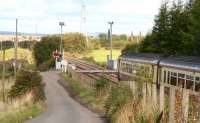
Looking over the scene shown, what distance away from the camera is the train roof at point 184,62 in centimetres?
2478

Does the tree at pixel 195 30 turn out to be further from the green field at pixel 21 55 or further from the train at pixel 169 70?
the green field at pixel 21 55

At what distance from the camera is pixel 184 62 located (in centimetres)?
2683

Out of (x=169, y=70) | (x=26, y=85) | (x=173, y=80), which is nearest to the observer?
(x=173, y=80)

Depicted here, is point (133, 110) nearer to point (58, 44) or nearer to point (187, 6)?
point (187, 6)

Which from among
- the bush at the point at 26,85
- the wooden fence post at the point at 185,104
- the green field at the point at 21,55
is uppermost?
the wooden fence post at the point at 185,104

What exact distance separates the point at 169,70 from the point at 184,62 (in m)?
2.21

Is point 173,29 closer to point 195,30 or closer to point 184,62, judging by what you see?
point 195,30

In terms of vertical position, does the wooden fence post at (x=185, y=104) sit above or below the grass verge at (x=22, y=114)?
above

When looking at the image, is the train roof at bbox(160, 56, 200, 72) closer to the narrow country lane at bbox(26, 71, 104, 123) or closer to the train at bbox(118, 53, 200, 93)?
the train at bbox(118, 53, 200, 93)

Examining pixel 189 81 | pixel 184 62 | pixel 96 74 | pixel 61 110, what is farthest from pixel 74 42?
pixel 189 81

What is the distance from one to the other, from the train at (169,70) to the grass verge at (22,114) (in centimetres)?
638

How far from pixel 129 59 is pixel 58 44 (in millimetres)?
63373

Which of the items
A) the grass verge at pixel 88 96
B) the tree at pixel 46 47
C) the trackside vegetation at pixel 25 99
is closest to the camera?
the trackside vegetation at pixel 25 99

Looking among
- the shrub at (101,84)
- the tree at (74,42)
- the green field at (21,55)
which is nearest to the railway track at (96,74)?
the shrub at (101,84)
